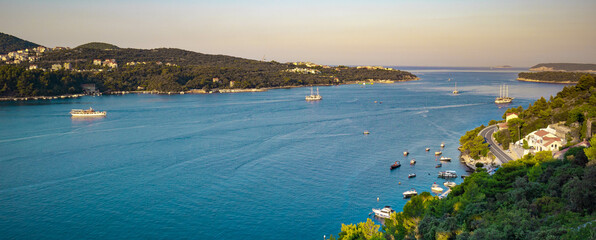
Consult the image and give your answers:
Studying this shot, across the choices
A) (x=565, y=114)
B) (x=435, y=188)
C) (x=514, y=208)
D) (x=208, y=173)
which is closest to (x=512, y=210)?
(x=514, y=208)

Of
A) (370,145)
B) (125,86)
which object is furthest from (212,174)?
(125,86)

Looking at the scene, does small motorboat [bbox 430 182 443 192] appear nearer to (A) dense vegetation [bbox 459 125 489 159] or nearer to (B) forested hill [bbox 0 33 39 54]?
(A) dense vegetation [bbox 459 125 489 159]

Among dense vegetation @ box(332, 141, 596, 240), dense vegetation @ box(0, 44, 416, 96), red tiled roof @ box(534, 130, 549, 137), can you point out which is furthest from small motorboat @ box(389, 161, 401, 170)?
dense vegetation @ box(0, 44, 416, 96)

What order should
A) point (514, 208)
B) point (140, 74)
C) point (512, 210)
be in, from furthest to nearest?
point (140, 74) < point (514, 208) < point (512, 210)

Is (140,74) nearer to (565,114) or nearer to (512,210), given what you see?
(565,114)

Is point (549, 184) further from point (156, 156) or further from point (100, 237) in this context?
point (156, 156)

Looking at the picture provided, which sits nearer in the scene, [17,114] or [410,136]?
[410,136]
